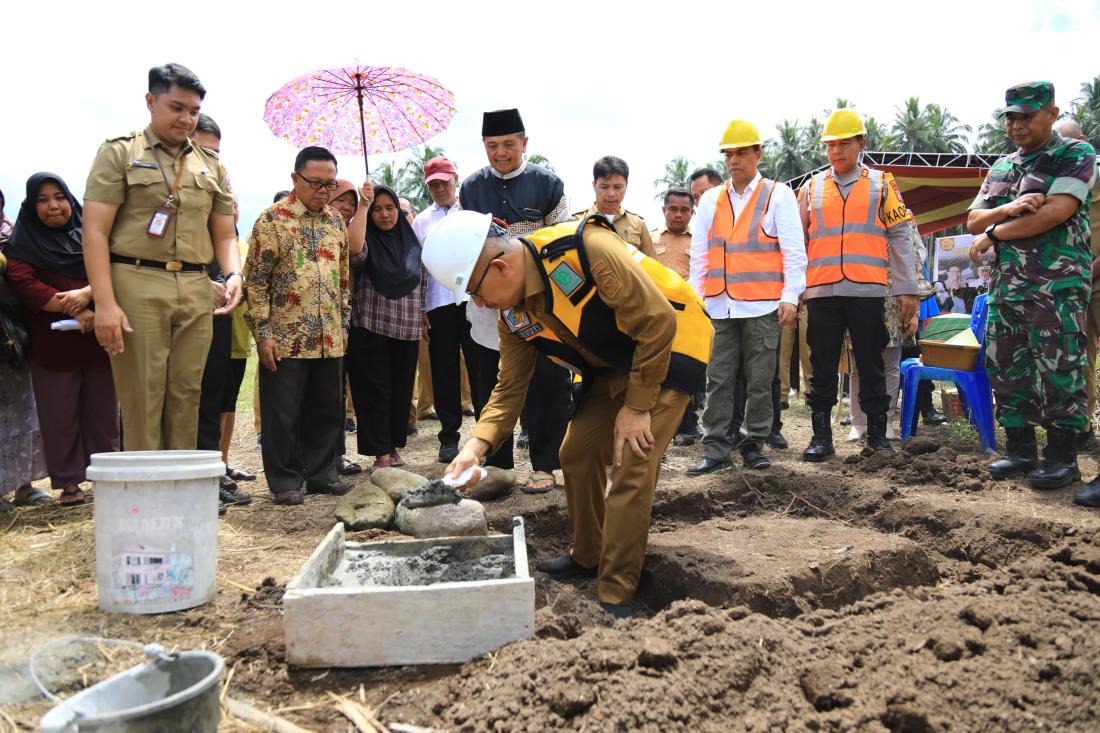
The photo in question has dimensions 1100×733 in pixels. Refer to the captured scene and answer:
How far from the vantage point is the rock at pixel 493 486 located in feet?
15.4

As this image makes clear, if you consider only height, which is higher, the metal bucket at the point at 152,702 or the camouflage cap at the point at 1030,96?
the camouflage cap at the point at 1030,96

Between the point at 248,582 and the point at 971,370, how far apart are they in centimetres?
496

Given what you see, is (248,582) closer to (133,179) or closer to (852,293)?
(133,179)

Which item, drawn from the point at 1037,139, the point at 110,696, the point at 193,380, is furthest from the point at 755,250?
the point at 110,696

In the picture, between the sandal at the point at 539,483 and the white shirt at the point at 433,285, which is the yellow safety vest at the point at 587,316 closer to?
the sandal at the point at 539,483

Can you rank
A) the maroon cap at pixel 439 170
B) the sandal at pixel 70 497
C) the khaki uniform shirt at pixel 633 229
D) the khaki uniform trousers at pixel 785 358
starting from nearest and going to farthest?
the sandal at pixel 70 497 < the maroon cap at pixel 439 170 < the khaki uniform shirt at pixel 633 229 < the khaki uniform trousers at pixel 785 358

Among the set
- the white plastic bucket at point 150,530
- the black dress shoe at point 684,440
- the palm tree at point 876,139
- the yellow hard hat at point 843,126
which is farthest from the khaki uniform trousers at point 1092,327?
the palm tree at point 876,139

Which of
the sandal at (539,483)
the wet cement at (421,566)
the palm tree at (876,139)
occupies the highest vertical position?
the palm tree at (876,139)

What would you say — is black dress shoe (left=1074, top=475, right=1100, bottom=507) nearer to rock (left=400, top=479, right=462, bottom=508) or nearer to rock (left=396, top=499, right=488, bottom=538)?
rock (left=396, top=499, right=488, bottom=538)

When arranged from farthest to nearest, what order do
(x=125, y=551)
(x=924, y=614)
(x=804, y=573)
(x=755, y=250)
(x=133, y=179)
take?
(x=755, y=250) → (x=133, y=179) → (x=804, y=573) → (x=125, y=551) → (x=924, y=614)

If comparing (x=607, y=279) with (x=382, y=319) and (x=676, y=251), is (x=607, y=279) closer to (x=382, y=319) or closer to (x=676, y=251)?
(x=382, y=319)

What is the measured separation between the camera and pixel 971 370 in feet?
18.3

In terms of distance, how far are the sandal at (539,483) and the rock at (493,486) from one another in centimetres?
13

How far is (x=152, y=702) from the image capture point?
1960 millimetres
